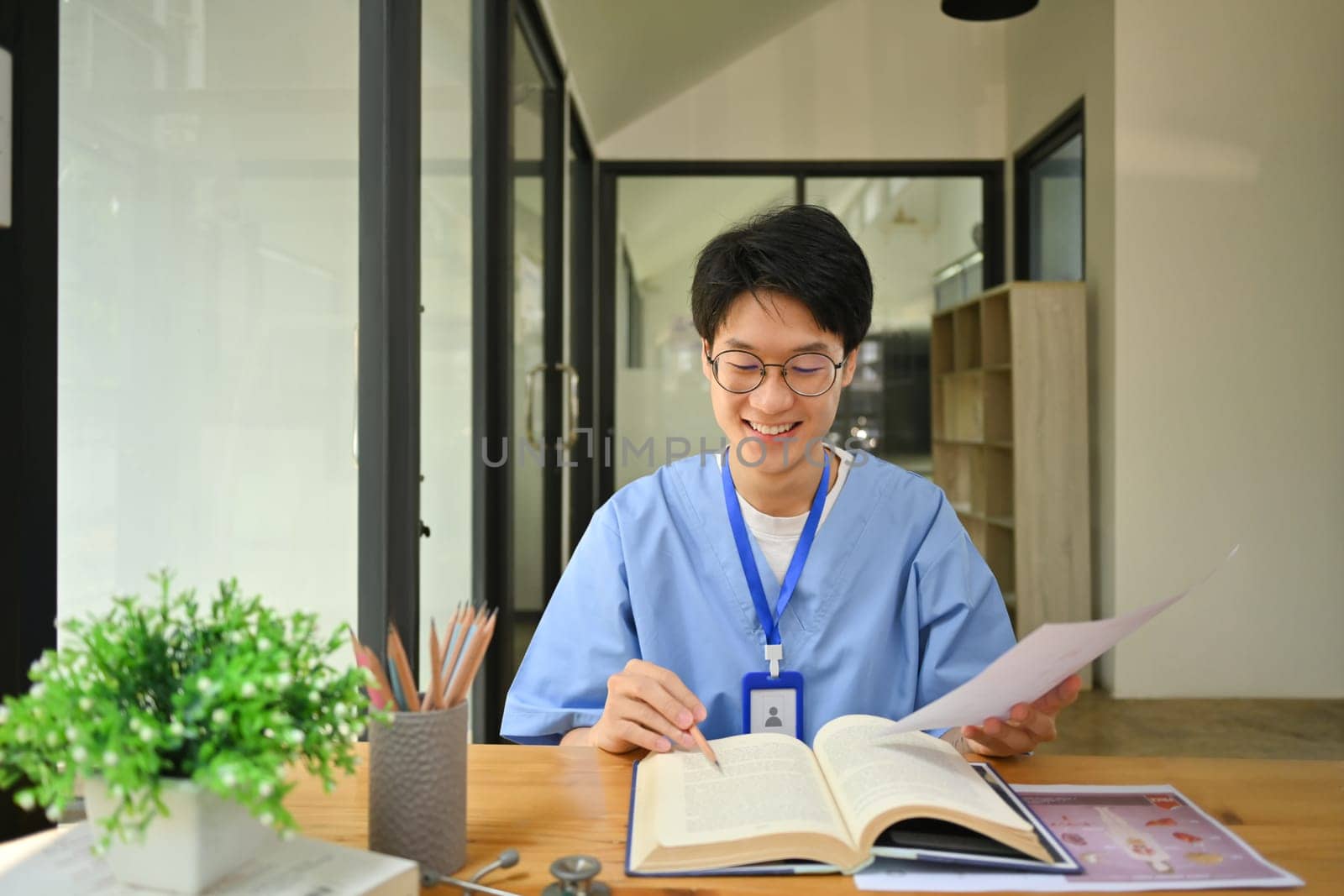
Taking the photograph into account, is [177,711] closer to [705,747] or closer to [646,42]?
[705,747]

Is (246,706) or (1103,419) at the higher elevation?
(1103,419)

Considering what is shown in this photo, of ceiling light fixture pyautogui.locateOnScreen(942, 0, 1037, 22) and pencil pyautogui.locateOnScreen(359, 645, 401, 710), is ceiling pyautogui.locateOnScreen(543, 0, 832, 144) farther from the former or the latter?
pencil pyautogui.locateOnScreen(359, 645, 401, 710)

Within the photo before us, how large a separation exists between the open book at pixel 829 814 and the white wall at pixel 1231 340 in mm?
3462

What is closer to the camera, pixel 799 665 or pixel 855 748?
pixel 855 748

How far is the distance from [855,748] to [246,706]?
555mm

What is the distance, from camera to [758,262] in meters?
1.34

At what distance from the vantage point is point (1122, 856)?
2.69 ft

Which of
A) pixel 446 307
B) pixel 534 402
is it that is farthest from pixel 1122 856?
pixel 534 402

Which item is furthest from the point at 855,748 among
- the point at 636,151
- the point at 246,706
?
the point at 636,151

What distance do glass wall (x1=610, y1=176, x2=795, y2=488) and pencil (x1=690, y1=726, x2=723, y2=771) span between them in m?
4.73

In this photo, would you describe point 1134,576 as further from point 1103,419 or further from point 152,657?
point 152,657

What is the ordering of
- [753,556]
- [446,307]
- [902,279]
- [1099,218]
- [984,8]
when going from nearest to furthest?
1. [753,556]
2. [446,307]
3. [984,8]
4. [1099,218]
5. [902,279]

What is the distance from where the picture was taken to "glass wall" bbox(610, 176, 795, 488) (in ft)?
18.9

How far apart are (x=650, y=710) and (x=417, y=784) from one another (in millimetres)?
320
